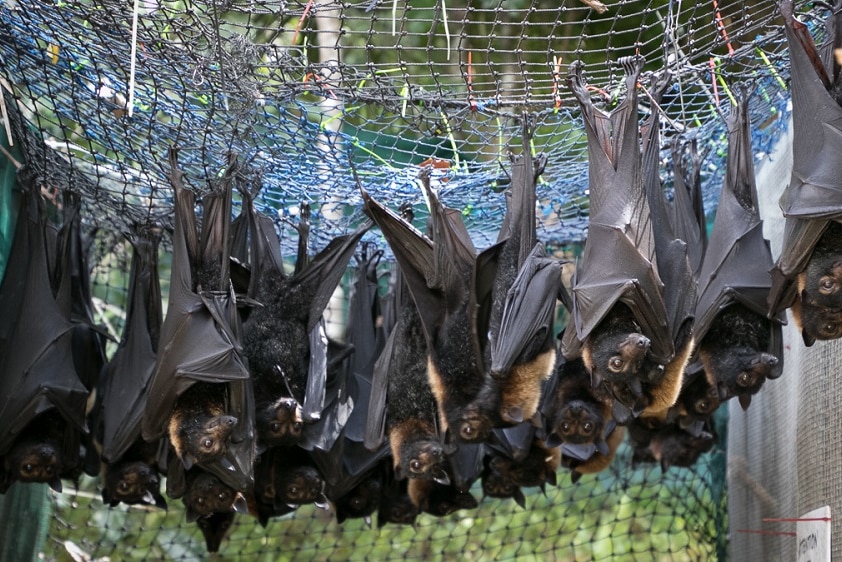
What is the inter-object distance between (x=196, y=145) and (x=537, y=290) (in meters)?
1.72

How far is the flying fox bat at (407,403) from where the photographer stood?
15.9ft

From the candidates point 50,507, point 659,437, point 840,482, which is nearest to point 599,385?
point 840,482

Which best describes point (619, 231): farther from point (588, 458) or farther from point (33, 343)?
point (33, 343)

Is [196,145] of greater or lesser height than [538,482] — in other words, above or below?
above

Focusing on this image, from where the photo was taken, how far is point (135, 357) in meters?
5.05

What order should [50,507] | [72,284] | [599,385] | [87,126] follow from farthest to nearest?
[50,507] → [72,284] → [87,126] → [599,385]

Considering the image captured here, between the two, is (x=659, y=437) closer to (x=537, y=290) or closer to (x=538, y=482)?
(x=538, y=482)

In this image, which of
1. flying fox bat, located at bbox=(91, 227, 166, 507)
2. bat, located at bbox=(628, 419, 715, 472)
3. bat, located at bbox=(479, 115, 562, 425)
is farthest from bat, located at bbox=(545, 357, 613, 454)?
flying fox bat, located at bbox=(91, 227, 166, 507)

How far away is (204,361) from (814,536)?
2.74 m

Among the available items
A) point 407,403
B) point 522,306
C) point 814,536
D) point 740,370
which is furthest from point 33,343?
point 814,536

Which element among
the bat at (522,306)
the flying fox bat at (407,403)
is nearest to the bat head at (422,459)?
the flying fox bat at (407,403)

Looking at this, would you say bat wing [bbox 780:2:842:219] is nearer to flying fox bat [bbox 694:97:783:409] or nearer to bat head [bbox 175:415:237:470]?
flying fox bat [bbox 694:97:783:409]

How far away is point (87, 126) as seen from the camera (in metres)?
4.71

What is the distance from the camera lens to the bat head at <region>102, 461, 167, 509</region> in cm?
512
